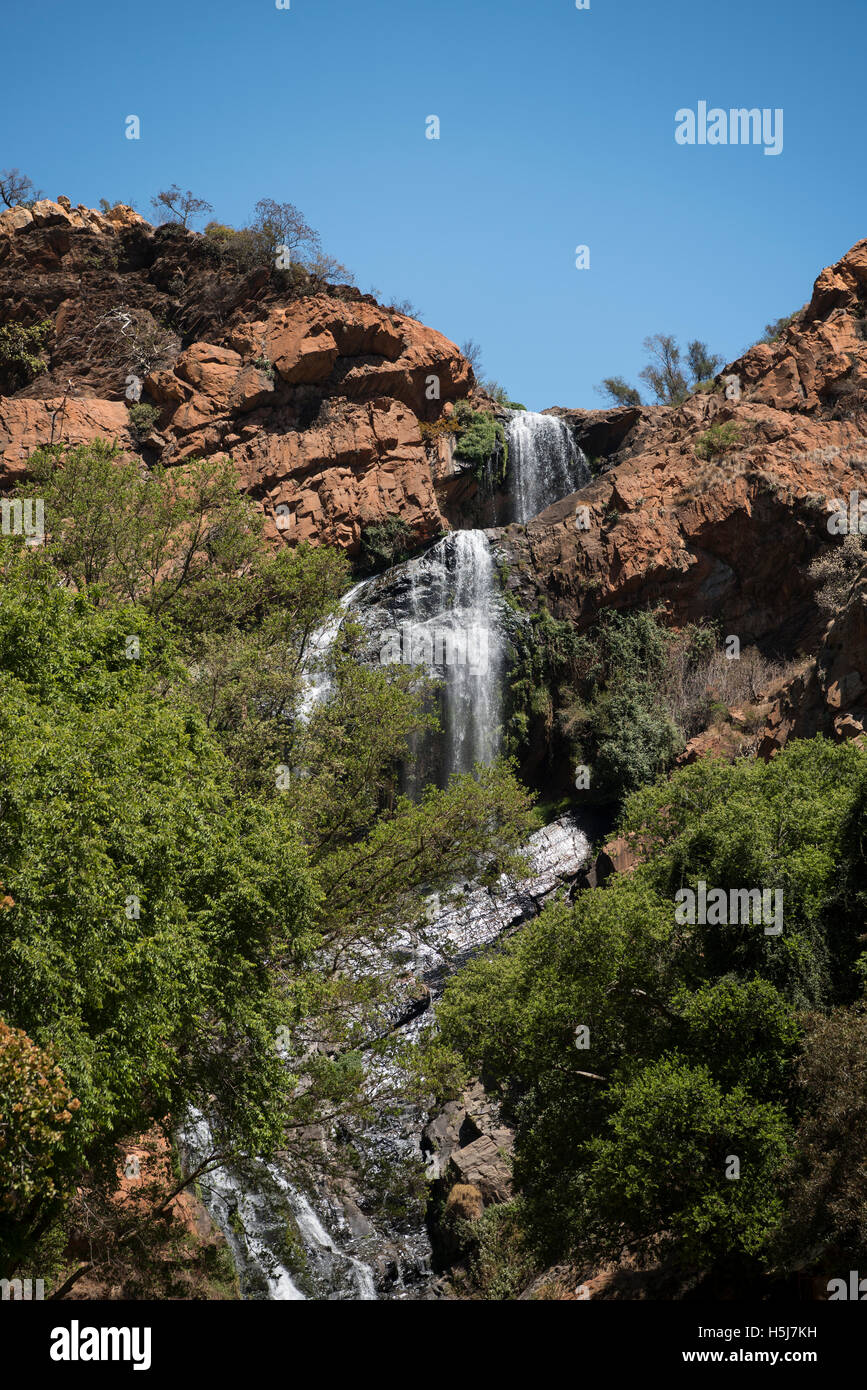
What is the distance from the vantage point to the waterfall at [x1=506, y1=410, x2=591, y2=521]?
155 feet

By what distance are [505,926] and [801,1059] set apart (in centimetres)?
1885

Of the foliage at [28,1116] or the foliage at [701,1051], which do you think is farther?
the foliage at [701,1051]

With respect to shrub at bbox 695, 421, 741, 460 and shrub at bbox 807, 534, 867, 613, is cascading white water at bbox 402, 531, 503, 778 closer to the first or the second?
shrub at bbox 695, 421, 741, 460

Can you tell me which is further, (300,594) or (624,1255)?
(300,594)

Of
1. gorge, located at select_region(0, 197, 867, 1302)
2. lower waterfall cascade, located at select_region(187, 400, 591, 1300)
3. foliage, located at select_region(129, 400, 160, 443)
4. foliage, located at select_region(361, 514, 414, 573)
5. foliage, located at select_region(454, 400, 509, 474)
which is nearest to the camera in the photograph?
gorge, located at select_region(0, 197, 867, 1302)

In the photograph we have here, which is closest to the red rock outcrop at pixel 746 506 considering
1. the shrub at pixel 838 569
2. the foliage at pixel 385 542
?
the shrub at pixel 838 569

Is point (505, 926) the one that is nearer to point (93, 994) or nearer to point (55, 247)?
point (93, 994)

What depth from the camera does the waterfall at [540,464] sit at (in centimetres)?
4738

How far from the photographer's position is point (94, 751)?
13961mm

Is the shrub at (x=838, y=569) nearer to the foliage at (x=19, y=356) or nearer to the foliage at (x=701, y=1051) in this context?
the foliage at (x=701, y=1051)

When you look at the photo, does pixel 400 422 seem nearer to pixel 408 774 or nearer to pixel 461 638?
pixel 461 638

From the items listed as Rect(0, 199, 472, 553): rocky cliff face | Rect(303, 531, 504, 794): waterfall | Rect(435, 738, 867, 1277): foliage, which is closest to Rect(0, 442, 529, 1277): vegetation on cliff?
Rect(435, 738, 867, 1277): foliage

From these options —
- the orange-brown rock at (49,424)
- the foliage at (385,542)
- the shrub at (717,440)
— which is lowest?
the foliage at (385,542)
